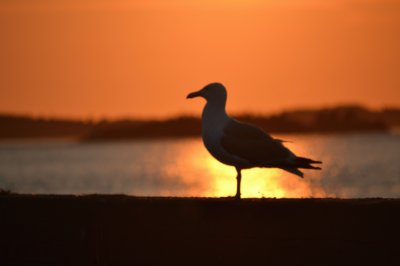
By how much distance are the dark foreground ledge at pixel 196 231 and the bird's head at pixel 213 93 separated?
2759 mm

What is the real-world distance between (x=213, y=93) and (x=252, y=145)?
0.69 metres

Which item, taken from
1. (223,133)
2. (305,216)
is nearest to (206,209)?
(305,216)

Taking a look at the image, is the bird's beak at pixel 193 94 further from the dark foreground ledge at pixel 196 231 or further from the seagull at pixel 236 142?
the dark foreground ledge at pixel 196 231

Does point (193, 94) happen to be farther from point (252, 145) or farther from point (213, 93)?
point (252, 145)

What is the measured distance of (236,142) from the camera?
35.0ft

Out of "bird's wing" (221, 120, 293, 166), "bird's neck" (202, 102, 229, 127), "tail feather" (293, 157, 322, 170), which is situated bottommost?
"tail feather" (293, 157, 322, 170)

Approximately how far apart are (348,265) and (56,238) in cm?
229

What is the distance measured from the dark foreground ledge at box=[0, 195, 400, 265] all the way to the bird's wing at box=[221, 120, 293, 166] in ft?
8.05

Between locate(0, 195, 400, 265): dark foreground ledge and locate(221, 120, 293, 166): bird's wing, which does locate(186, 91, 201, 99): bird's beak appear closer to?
locate(221, 120, 293, 166): bird's wing

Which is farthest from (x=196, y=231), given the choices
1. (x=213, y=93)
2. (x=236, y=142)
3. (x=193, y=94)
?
(x=193, y=94)

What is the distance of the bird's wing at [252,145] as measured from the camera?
1066 centimetres

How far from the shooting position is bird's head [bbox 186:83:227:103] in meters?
10.9

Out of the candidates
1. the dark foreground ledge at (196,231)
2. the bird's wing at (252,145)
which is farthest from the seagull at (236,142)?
the dark foreground ledge at (196,231)

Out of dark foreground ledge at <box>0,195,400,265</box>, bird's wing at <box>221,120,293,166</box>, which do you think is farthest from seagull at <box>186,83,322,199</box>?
dark foreground ledge at <box>0,195,400,265</box>
